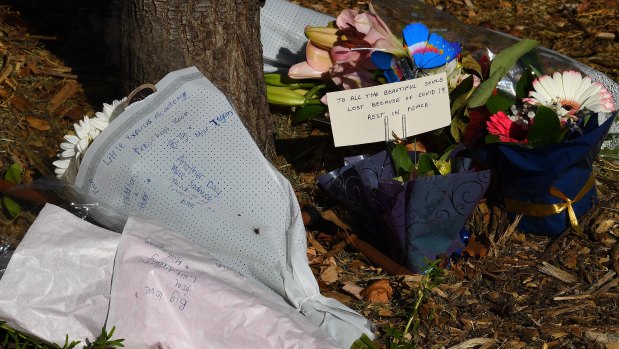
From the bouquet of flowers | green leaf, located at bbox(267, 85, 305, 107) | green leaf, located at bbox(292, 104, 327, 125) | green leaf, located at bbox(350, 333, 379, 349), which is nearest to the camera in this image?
green leaf, located at bbox(350, 333, 379, 349)

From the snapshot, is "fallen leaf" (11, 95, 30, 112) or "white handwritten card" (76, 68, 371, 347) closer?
"white handwritten card" (76, 68, 371, 347)

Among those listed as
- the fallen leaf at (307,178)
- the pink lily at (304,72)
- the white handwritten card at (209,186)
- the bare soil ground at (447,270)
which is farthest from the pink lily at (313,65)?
the white handwritten card at (209,186)

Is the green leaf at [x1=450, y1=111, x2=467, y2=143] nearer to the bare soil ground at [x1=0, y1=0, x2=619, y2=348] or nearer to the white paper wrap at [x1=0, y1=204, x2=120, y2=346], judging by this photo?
the bare soil ground at [x1=0, y1=0, x2=619, y2=348]

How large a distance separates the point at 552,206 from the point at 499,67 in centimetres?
48

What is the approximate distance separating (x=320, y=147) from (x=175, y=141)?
843mm

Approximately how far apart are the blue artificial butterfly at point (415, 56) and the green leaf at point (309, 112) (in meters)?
0.27

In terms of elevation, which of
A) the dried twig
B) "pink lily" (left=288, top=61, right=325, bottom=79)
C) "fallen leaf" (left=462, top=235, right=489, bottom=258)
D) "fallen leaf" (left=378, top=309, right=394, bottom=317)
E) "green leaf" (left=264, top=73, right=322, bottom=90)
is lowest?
the dried twig

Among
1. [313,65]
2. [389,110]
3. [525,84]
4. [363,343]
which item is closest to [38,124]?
[313,65]

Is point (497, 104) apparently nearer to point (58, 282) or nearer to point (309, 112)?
point (309, 112)

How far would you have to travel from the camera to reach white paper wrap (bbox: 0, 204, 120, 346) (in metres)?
1.71

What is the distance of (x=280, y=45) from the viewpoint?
299 cm

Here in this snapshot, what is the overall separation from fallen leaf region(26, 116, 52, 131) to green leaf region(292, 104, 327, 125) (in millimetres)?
855

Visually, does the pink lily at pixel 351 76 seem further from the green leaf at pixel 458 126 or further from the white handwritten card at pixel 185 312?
the white handwritten card at pixel 185 312

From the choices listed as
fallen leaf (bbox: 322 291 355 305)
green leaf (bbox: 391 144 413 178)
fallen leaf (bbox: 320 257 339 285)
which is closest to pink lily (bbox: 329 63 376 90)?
green leaf (bbox: 391 144 413 178)
